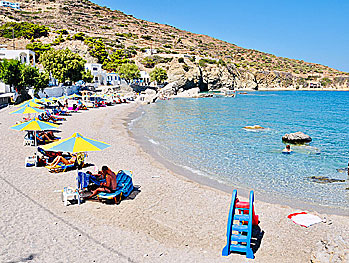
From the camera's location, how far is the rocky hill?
8781 centimetres

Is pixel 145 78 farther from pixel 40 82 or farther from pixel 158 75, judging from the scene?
pixel 40 82

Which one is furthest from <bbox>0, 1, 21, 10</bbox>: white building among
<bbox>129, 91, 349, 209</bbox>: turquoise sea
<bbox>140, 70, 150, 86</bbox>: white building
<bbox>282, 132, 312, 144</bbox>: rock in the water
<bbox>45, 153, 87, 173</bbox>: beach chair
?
<bbox>45, 153, 87, 173</bbox>: beach chair

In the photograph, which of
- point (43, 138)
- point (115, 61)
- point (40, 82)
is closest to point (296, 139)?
point (43, 138)

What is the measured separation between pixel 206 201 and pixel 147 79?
72.9m

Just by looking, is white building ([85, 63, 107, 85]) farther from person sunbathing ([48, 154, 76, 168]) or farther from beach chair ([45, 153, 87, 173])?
beach chair ([45, 153, 87, 173])

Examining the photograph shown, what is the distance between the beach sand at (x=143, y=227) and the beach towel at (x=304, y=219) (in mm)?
184

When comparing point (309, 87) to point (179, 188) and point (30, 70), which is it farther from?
point (179, 188)

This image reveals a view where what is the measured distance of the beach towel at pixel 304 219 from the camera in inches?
317

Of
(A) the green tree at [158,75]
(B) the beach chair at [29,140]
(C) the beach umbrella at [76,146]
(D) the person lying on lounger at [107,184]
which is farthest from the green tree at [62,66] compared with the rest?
(D) the person lying on lounger at [107,184]

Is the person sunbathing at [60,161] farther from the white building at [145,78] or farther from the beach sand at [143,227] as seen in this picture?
the white building at [145,78]

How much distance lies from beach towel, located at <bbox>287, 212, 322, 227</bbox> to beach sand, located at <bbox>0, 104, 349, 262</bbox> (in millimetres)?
184

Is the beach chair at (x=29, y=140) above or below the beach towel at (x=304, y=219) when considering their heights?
below

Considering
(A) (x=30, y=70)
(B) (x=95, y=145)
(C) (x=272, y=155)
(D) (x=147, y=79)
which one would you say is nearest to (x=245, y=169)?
(C) (x=272, y=155)

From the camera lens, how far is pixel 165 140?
20.7 meters
